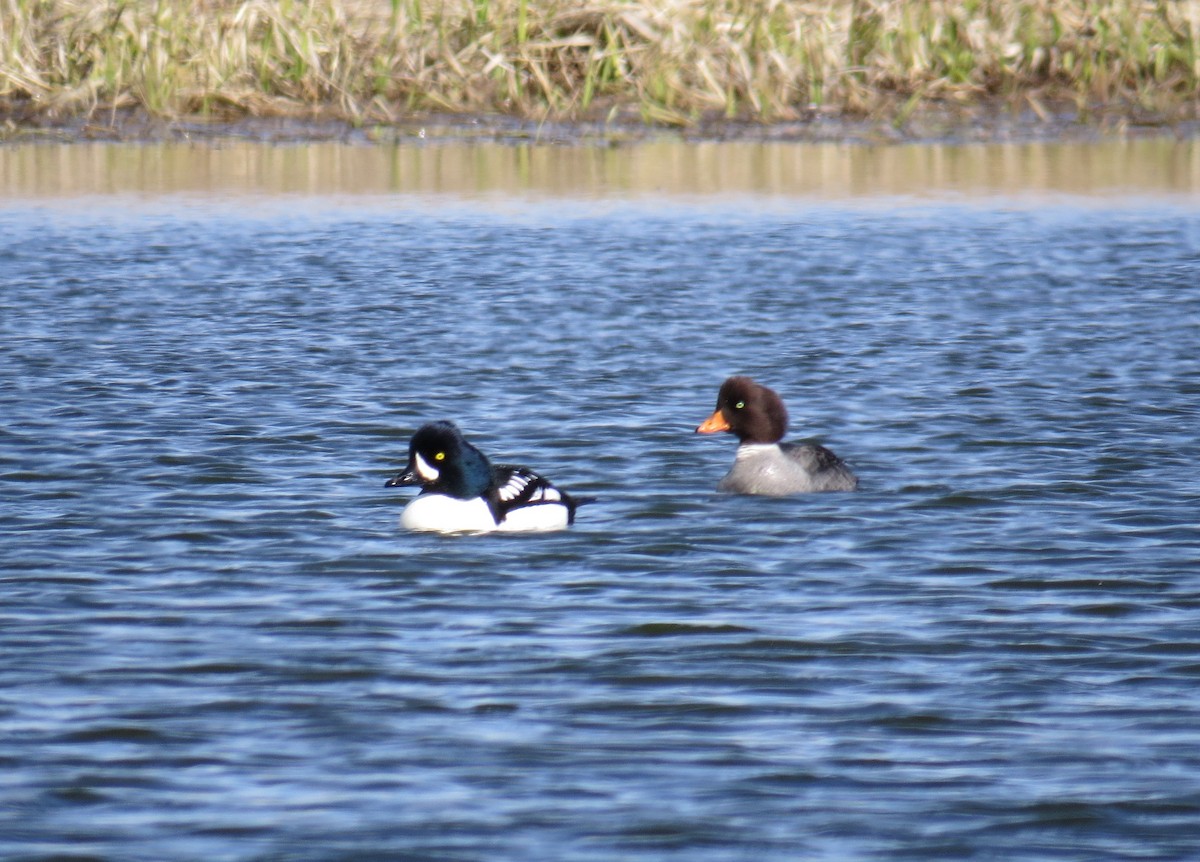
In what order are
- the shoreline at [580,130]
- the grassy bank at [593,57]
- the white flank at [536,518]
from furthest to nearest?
the shoreline at [580,130] < the grassy bank at [593,57] < the white flank at [536,518]

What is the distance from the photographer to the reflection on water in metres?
21.0

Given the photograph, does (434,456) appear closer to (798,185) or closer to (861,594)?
(861,594)

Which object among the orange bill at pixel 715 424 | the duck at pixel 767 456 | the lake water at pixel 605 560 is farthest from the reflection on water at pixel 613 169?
the duck at pixel 767 456

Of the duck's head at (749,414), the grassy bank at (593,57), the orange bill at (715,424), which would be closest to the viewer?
the duck's head at (749,414)

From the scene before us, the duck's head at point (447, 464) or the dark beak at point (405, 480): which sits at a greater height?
the duck's head at point (447, 464)

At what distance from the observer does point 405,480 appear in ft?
29.4

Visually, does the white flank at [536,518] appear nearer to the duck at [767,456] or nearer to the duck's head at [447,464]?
the duck's head at [447,464]

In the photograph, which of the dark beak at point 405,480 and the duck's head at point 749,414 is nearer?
the dark beak at point 405,480

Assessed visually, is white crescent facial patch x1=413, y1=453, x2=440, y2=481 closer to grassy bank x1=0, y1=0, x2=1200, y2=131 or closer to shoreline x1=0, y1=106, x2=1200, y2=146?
grassy bank x1=0, y1=0, x2=1200, y2=131

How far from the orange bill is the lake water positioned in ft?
0.79

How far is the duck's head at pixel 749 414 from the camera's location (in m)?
9.74

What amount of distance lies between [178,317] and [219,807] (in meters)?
9.81

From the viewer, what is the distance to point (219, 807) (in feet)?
17.4

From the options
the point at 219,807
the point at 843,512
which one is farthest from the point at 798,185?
the point at 219,807
